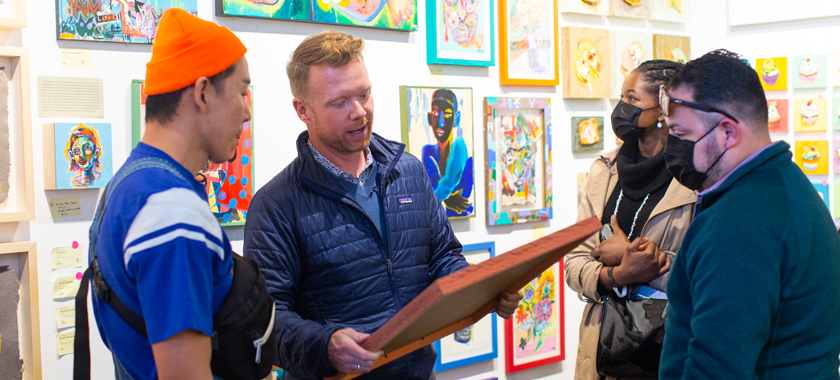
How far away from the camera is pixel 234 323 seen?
4.03 ft

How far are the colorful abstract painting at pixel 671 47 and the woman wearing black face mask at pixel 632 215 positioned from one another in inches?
81.8

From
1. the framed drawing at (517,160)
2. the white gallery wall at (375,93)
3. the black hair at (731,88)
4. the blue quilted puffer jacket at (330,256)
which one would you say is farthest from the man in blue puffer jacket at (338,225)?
the framed drawing at (517,160)

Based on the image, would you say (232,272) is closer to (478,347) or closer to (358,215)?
(358,215)

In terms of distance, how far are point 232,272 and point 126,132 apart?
166 centimetres

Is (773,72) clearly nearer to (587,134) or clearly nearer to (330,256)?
(587,134)

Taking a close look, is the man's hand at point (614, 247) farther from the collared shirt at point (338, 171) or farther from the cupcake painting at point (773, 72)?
the cupcake painting at point (773, 72)

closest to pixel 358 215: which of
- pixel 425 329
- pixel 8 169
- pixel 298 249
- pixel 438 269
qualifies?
pixel 298 249

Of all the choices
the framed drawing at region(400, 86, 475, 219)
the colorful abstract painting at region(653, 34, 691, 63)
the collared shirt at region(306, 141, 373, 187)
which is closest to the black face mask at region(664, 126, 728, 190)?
the collared shirt at region(306, 141, 373, 187)

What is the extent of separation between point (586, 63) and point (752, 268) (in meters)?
2.86

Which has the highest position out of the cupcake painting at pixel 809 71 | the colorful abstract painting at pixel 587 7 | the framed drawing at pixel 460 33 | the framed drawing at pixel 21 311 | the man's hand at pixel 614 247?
the colorful abstract painting at pixel 587 7

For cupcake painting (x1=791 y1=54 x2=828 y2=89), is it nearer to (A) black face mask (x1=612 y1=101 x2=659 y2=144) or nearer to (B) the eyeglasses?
(A) black face mask (x1=612 y1=101 x2=659 y2=144)

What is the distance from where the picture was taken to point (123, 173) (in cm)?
116

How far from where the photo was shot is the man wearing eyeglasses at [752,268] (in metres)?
1.30

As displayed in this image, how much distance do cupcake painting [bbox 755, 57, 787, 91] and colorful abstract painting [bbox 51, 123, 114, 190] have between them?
3.99 m
